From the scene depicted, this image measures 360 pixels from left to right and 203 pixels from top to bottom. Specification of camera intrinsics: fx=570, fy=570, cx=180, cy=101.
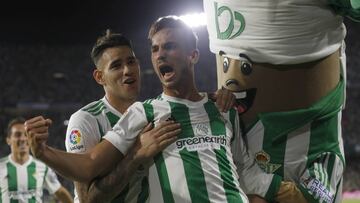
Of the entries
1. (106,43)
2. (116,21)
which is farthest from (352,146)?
(106,43)

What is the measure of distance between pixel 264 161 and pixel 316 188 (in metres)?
0.22

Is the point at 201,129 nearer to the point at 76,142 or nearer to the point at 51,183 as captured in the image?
the point at 76,142

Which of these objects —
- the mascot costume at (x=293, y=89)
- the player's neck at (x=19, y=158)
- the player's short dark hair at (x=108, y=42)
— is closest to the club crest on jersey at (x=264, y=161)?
the mascot costume at (x=293, y=89)

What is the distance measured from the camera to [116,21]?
42.2ft

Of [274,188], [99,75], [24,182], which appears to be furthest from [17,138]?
[274,188]

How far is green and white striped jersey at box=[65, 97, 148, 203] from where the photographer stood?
2.44m

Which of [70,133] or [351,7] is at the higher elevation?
[351,7]

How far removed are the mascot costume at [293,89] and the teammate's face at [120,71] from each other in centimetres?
58

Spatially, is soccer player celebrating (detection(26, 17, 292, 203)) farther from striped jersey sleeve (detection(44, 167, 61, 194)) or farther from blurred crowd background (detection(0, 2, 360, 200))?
blurred crowd background (detection(0, 2, 360, 200))

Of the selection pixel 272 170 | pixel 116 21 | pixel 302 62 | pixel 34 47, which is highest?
pixel 302 62

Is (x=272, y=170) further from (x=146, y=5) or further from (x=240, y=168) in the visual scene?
(x=146, y=5)

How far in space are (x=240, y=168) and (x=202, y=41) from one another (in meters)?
15.5

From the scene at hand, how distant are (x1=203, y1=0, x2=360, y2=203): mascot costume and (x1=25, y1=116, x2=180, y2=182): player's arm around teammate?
356 mm

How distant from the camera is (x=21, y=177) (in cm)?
584
